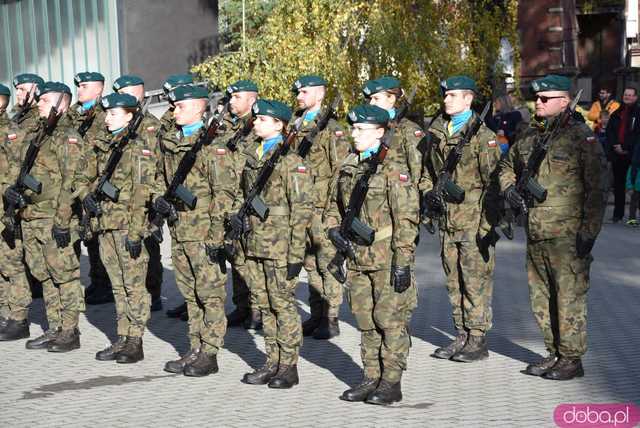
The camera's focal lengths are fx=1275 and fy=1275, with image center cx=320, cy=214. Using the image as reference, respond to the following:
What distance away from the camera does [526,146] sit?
9281 millimetres

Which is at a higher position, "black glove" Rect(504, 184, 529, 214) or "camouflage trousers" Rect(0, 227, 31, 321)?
"black glove" Rect(504, 184, 529, 214)

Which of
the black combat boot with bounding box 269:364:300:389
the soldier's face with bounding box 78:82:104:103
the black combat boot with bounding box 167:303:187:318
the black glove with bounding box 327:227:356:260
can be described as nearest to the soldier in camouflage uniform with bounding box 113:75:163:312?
the soldier's face with bounding box 78:82:104:103

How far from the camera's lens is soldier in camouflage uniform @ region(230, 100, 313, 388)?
8938 mm

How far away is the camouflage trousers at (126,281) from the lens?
10078 millimetres

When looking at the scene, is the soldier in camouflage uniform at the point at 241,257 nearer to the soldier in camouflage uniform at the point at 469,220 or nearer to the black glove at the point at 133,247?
the black glove at the point at 133,247

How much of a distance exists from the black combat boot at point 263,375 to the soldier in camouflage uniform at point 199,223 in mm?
424

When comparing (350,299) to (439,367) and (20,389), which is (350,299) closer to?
(439,367)

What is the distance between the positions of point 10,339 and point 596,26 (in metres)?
29.6

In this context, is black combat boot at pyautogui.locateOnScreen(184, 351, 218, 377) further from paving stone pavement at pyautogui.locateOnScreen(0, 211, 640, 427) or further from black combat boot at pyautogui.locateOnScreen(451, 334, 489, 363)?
black combat boot at pyautogui.locateOnScreen(451, 334, 489, 363)

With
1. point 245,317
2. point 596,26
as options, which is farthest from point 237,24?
point 245,317

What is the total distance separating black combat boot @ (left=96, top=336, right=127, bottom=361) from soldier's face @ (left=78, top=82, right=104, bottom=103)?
9.20 ft

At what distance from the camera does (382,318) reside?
332 inches

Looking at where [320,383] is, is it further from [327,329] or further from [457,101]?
[457,101]

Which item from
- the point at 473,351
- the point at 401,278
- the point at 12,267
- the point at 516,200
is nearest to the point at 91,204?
the point at 12,267
